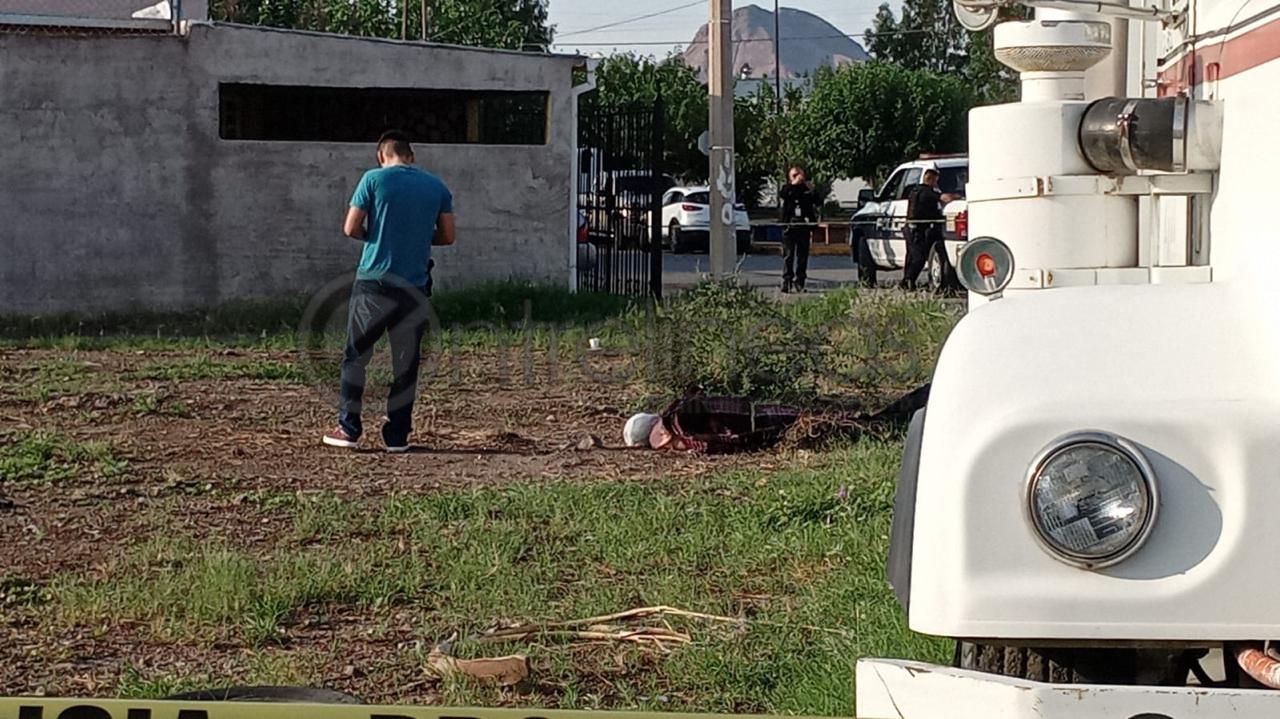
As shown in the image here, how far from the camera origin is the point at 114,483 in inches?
330

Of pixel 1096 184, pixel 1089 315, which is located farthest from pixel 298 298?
pixel 1089 315

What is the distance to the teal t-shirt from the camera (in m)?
9.35

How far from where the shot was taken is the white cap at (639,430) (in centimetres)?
974

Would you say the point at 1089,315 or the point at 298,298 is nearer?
the point at 1089,315

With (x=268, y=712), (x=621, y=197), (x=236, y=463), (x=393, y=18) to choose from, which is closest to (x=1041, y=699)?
(x=268, y=712)

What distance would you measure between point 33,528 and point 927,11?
84.0 meters

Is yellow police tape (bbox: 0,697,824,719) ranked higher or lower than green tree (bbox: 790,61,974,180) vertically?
lower

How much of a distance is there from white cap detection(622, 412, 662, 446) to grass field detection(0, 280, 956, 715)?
0.11m

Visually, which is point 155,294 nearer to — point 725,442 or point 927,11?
point 725,442

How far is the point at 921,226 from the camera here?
71.2 ft

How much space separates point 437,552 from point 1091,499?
4.17 m

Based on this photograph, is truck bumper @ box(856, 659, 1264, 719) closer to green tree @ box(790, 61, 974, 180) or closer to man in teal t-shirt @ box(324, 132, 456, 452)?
man in teal t-shirt @ box(324, 132, 456, 452)

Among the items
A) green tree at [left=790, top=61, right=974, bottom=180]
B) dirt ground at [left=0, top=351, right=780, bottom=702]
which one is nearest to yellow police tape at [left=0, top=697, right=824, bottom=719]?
dirt ground at [left=0, top=351, right=780, bottom=702]

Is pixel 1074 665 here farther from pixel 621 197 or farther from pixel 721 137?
pixel 621 197
